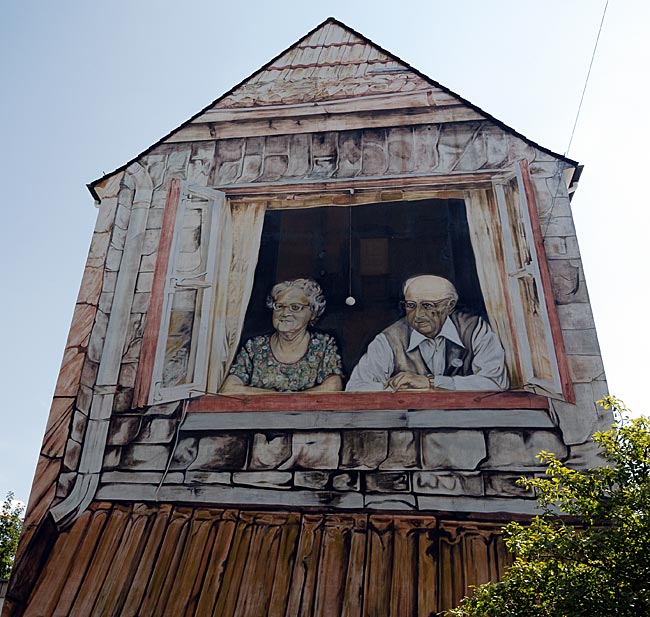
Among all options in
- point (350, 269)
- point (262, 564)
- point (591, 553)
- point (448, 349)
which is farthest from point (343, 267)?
point (591, 553)

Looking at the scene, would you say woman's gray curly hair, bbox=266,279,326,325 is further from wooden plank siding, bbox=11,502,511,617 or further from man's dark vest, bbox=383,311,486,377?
wooden plank siding, bbox=11,502,511,617

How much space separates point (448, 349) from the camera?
6691 millimetres

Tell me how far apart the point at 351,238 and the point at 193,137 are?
8.35 ft

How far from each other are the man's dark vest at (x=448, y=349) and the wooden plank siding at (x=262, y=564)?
147cm

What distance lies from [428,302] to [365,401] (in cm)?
127

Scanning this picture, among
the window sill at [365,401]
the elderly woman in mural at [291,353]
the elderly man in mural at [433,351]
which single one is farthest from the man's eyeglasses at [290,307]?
the window sill at [365,401]

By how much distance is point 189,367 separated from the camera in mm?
6832

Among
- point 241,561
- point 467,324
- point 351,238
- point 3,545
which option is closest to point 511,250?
point 467,324

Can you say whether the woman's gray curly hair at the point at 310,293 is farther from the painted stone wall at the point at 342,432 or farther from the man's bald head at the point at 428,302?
the painted stone wall at the point at 342,432

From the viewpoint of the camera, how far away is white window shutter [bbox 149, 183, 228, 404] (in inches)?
267

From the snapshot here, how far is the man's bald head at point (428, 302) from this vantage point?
6867 mm

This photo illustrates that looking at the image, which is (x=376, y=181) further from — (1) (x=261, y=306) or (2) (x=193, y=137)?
(2) (x=193, y=137)

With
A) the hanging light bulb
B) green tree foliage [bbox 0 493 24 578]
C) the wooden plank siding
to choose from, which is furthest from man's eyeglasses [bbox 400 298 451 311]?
green tree foliage [bbox 0 493 24 578]

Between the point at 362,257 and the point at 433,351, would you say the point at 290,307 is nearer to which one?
the point at 362,257
